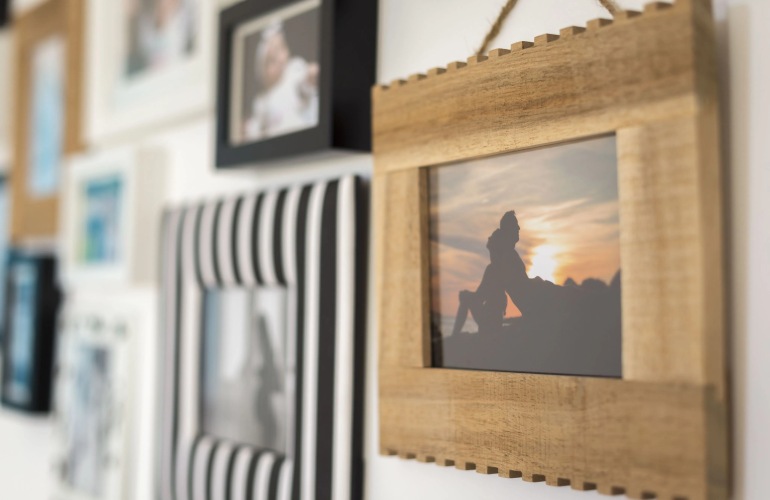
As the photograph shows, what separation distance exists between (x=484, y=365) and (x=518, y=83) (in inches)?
8.1

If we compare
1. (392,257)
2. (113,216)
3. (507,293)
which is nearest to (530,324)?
(507,293)

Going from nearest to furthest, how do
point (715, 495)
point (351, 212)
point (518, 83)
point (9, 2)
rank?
1. point (715, 495)
2. point (518, 83)
3. point (351, 212)
4. point (9, 2)

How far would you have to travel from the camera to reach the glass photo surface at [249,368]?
858 mm

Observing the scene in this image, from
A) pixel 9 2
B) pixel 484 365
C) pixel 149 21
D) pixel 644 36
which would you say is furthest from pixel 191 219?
pixel 9 2

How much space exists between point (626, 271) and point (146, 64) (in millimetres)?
810

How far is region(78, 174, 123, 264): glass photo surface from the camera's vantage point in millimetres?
1159

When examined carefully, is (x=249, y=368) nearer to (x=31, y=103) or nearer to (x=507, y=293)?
(x=507, y=293)

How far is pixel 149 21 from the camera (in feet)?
3.82

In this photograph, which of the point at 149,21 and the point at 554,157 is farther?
the point at 149,21

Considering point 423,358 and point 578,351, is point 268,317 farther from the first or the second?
point 578,351

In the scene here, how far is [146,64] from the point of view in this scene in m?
1.16

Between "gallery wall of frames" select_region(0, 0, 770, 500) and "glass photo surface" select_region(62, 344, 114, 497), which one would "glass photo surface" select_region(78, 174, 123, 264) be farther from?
"glass photo surface" select_region(62, 344, 114, 497)

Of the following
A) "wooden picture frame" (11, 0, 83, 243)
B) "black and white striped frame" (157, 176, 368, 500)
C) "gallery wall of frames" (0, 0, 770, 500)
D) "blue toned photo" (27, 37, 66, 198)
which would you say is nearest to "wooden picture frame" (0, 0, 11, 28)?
"wooden picture frame" (11, 0, 83, 243)

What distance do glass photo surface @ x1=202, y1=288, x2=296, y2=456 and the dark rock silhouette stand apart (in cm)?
23
